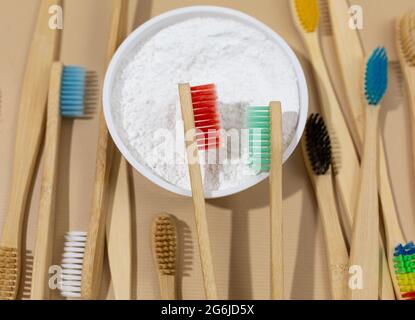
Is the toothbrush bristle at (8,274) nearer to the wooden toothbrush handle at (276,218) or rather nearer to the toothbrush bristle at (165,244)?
the toothbrush bristle at (165,244)

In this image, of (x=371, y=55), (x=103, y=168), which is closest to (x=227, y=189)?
(x=103, y=168)

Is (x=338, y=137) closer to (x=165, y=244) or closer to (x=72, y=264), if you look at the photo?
(x=165, y=244)

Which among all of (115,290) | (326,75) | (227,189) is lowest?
(115,290)

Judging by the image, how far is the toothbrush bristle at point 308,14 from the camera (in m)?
0.69

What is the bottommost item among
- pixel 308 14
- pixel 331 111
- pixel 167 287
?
pixel 167 287

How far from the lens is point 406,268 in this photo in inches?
24.0

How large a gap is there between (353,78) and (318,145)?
106 mm

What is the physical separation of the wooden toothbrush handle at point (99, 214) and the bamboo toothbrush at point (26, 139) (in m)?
0.08

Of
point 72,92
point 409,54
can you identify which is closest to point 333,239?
point 409,54

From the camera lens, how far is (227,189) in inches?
23.4

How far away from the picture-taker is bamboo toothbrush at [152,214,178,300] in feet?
2.02

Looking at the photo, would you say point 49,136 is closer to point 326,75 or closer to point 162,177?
point 162,177

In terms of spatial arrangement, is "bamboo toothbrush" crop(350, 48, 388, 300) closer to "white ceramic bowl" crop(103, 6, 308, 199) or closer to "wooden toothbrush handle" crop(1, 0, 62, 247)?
"white ceramic bowl" crop(103, 6, 308, 199)

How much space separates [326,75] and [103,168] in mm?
299
